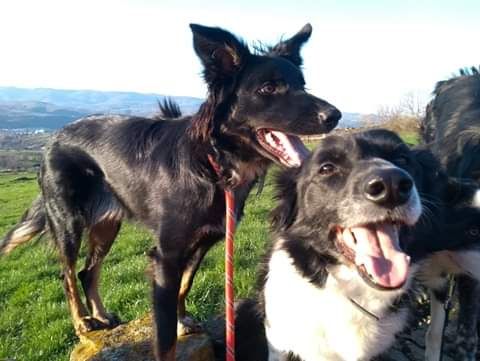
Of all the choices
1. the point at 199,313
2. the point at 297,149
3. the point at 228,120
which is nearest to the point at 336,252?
the point at 297,149

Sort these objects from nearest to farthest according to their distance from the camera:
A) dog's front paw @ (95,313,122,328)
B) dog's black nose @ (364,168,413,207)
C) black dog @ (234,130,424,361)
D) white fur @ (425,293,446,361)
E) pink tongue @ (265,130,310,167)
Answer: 1. dog's black nose @ (364,168,413,207)
2. black dog @ (234,130,424,361)
3. white fur @ (425,293,446,361)
4. pink tongue @ (265,130,310,167)
5. dog's front paw @ (95,313,122,328)

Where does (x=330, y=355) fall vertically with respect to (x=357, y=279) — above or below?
below

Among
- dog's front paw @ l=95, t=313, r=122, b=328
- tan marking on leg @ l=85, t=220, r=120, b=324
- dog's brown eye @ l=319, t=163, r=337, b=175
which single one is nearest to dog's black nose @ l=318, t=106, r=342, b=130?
dog's brown eye @ l=319, t=163, r=337, b=175

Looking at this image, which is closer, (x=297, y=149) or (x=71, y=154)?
(x=297, y=149)

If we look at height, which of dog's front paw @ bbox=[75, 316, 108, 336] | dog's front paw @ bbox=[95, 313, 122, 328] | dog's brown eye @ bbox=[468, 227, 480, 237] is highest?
dog's brown eye @ bbox=[468, 227, 480, 237]

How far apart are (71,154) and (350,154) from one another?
2.48m

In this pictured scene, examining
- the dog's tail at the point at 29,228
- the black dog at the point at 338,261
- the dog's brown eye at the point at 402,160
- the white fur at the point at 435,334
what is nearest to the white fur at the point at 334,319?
the black dog at the point at 338,261

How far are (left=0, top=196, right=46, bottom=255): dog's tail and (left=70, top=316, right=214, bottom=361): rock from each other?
158 cm

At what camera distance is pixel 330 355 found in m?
2.94

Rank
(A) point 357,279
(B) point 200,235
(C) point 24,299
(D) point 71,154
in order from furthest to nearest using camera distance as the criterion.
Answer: (C) point 24,299, (D) point 71,154, (B) point 200,235, (A) point 357,279

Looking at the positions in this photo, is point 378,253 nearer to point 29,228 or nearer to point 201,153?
point 201,153

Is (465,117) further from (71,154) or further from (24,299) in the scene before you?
(24,299)

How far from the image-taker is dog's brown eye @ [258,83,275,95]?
3.52 metres

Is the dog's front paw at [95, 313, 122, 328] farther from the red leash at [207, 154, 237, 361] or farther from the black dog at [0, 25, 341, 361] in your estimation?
the red leash at [207, 154, 237, 361]
